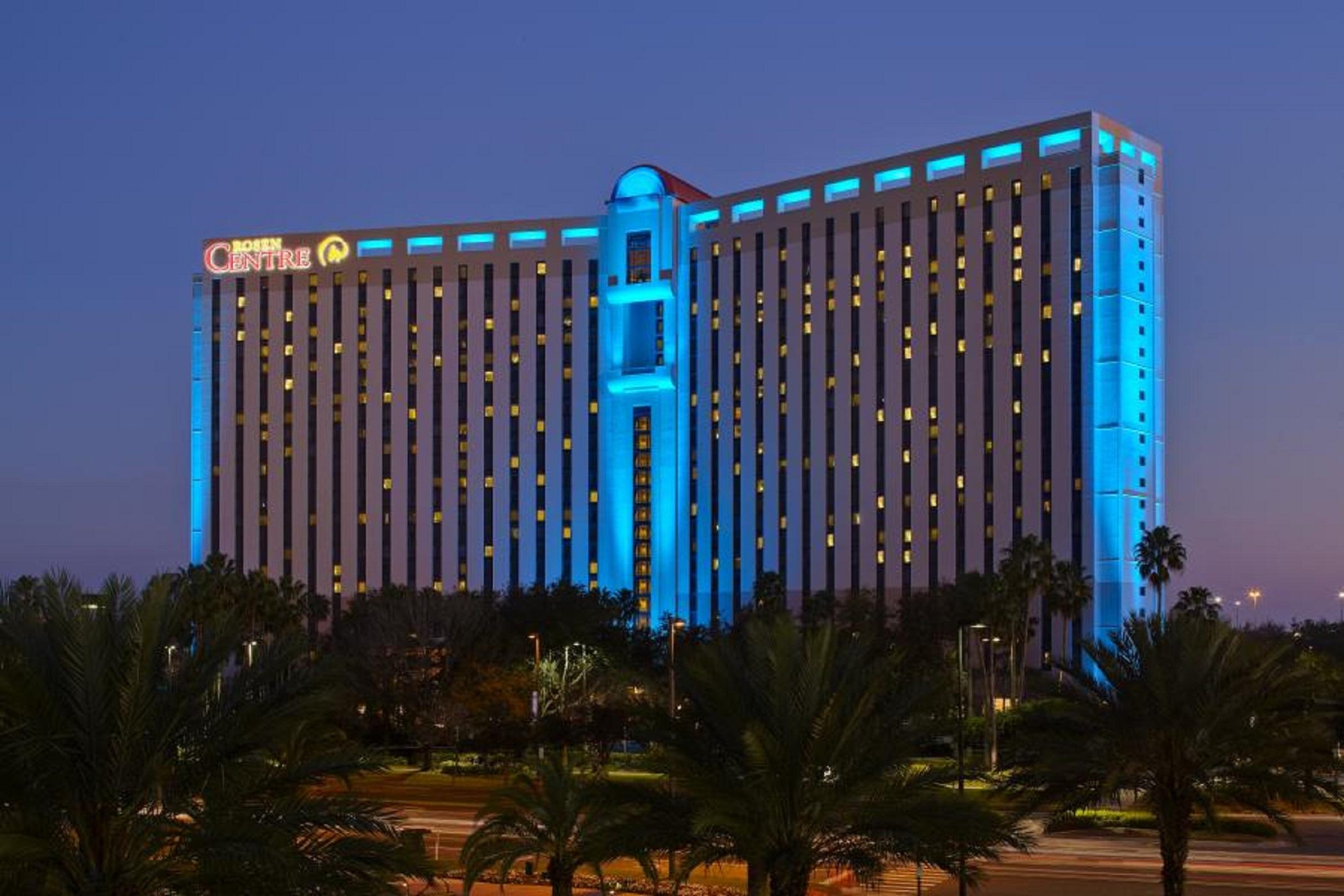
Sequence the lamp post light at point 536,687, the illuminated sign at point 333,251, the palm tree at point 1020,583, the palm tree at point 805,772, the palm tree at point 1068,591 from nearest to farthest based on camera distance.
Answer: the palm tree at point 805,772, the lamp post light at point 536,687, the palm tree at point 1020,583, the palm tree at point 1068,591, the illuminated sign at point 333,251

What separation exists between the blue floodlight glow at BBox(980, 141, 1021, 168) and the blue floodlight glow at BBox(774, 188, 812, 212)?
58.6 ft

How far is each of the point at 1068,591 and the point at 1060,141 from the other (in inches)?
1748

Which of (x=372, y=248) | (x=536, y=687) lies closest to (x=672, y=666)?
(x=536, y=687)

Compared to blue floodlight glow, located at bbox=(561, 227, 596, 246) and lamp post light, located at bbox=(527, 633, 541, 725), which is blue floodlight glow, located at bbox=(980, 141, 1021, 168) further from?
lamp post light, located at bbox=(527, 633, 541, 725)

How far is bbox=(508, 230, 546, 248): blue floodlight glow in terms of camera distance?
17725cm

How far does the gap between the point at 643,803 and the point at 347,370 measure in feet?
509

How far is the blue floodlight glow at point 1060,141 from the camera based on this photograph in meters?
146

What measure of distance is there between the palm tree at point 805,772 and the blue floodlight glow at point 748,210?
141832 millimetres

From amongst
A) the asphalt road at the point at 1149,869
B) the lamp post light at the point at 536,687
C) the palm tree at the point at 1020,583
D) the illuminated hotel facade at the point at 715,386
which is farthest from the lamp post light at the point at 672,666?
the palm tree at the point at 1020,583

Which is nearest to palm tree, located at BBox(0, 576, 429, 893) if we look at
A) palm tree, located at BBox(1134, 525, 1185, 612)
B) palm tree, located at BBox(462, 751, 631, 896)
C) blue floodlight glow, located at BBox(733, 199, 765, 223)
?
palm tree, located at BBox(462, 751, 631, 896)

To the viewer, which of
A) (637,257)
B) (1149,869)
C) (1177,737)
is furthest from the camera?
(637,257)

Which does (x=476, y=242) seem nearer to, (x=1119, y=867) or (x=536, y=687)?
(x=536, y=687)

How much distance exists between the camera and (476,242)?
586 feet

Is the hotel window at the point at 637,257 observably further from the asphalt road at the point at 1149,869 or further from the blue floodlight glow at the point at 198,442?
the asphalt road at the point at 1149,869
